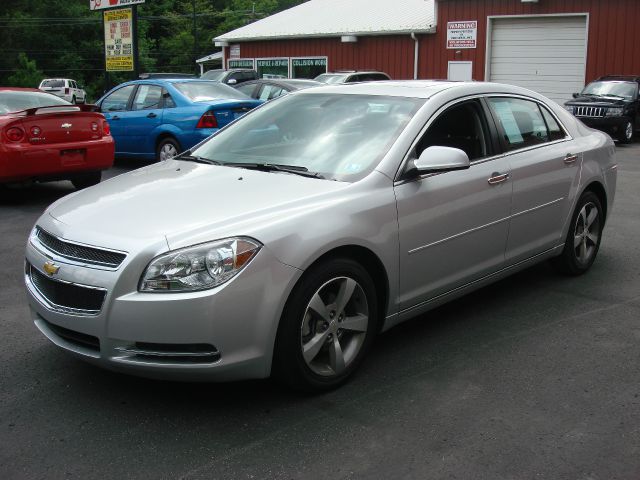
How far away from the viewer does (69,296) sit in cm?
361

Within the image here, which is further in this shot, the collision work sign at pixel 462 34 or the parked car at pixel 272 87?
the collision work sign at pixel 462 34

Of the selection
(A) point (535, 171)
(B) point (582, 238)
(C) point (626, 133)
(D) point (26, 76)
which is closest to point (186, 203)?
(A) point (535, 171)

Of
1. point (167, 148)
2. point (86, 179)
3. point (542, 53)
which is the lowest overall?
point (86, 179)

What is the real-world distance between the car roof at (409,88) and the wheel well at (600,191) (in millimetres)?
1159

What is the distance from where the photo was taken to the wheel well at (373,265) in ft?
12.7

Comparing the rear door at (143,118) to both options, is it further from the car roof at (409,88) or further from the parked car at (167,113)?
the car roof at (409,88)

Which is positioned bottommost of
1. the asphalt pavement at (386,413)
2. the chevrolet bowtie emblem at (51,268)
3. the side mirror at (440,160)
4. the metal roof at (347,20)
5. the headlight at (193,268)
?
the asphalt pavement at (386,413)

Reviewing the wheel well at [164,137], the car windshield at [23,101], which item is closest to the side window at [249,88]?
the wheel well at [164,137]

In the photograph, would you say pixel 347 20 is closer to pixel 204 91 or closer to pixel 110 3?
pixel 110 3

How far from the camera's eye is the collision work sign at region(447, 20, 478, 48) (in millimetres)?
25188

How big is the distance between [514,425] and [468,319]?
1.54m

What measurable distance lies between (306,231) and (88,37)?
214 feet

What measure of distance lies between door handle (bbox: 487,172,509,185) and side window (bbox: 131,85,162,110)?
27.0 ft

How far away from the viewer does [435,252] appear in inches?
173
